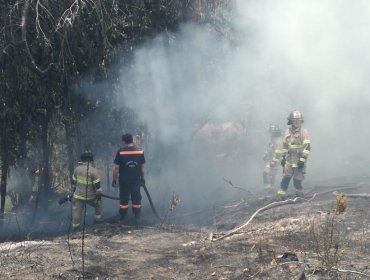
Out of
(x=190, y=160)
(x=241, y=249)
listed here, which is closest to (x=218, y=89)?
(x=190, y=160)

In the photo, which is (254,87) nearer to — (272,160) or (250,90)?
(250,90)

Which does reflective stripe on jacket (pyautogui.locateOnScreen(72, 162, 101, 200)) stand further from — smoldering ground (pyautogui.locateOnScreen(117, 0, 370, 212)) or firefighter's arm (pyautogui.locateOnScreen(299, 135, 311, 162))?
firefighter's arm (pyautogui.locateOnScreen(299, 135, 311, 162))

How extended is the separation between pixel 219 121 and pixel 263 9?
137 inches

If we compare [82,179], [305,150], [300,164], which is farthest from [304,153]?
[82,179]

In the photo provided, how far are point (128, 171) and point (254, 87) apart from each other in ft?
18.9

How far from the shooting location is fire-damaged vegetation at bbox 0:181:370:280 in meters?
4.88

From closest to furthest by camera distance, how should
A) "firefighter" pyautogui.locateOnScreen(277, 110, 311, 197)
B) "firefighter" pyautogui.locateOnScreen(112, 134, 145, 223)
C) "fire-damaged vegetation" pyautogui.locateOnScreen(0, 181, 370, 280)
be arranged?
"fire-damaged vegetation" pyautogui.locateOnScreen(0, 181, 370, 280)
"firefighter" pyautogui.locateOnScreen(112, 134, 145, 223)
"firefighter" pyautogui.locateOnScreen(277, 110, 311, 197)

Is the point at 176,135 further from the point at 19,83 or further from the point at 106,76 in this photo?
the point at 19,83

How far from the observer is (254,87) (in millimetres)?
12703

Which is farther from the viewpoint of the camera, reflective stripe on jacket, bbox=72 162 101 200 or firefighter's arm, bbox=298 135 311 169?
firefighter's arm, bbox=298 135 311 169

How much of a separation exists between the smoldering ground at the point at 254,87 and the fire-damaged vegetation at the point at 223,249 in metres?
3.44

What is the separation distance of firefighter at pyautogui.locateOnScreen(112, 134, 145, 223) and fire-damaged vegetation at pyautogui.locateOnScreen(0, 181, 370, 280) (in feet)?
1.41

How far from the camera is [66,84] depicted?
28.2 ft

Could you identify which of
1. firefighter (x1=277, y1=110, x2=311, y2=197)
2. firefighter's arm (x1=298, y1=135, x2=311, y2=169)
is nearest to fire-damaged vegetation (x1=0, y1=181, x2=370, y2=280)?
firefighter (x1=277, y1=110, x2=311, y2=197)
